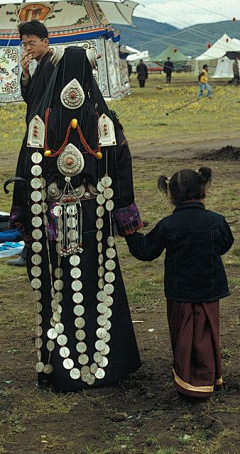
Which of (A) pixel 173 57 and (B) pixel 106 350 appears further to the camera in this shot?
(A) pixel 173 57

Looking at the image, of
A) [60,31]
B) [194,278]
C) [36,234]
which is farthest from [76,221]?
[60,31]

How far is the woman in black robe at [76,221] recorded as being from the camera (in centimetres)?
439

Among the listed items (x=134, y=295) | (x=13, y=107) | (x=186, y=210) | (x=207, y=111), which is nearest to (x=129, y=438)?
(x=186, y=210)

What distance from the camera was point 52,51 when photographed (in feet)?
15.0

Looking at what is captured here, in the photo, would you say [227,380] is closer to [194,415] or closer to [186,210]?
[194,415]

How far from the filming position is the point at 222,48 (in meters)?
52.0

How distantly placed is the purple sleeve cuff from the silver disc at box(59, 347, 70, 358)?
679 mm

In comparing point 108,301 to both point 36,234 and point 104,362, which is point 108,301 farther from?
point 36,234

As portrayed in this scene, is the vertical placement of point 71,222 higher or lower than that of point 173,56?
lower

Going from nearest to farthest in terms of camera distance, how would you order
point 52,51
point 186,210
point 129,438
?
point 129,438, point 186,210, point 52,51

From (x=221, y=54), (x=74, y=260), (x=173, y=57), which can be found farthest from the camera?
(x=173, y=57)

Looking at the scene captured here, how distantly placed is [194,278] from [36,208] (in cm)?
90

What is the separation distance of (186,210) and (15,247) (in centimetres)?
413

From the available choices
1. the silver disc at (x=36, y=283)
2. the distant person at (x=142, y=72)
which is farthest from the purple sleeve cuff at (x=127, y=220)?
the distant person at (x=142, y=72)
